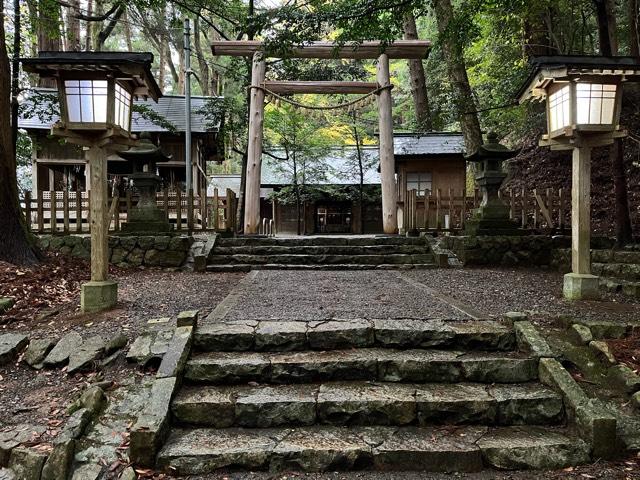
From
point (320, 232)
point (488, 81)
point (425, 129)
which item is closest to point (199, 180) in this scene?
point (320, 232)

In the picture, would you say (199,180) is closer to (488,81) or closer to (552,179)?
(488,81)

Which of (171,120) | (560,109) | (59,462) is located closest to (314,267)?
(560,109)

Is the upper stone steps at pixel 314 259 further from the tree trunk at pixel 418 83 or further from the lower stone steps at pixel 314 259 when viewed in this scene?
the tree trunk at pixel 418 83

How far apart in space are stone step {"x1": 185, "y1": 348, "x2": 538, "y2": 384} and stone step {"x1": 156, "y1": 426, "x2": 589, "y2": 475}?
513 millimetres

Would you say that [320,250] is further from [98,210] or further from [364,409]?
[364,409]

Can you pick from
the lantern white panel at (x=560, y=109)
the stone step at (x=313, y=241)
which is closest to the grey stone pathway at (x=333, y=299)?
the stone step at (x=313, y=241)

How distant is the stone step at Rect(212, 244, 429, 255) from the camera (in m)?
8.39

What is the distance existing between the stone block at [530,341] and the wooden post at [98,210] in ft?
13.7

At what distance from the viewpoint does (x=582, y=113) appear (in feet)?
15.2

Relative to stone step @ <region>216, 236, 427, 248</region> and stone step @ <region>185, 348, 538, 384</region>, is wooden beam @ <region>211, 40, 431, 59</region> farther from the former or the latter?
stone step @ <region>185, 348, 538, 384</region>

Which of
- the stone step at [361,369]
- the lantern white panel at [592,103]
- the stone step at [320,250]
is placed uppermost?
the lantern white panel at [592,103]

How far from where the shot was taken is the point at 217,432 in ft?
9.08

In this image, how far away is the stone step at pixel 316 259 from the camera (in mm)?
8047

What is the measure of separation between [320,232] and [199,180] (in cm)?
625
